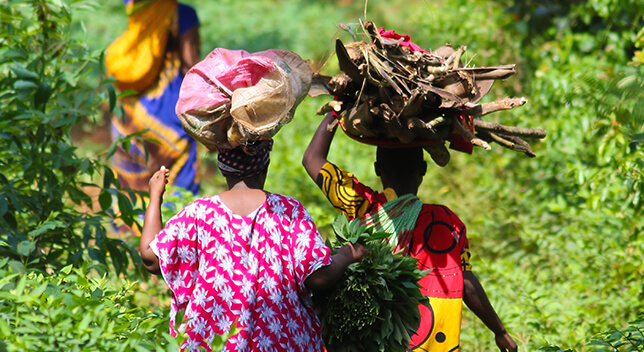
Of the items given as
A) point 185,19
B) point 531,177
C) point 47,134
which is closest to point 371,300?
point 47,134

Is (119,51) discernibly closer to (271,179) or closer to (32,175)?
(271,179)

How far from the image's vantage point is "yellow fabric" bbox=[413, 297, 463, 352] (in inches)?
102

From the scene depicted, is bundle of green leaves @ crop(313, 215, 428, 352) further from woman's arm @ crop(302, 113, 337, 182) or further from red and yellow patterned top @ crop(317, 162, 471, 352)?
woman's arm @ crop(302, 113, 337, 182)

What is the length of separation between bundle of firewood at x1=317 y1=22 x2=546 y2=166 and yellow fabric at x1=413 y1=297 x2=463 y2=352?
503 millimetres

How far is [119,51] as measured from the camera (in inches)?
215

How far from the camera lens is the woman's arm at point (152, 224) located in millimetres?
2176

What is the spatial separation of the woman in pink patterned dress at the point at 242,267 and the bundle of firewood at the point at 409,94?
1.54 ft

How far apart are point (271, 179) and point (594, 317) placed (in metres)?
2.51

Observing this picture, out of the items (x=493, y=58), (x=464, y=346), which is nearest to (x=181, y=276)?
(x=464, y=346)

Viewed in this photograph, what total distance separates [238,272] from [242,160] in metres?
0.36

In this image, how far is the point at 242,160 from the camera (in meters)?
2.31

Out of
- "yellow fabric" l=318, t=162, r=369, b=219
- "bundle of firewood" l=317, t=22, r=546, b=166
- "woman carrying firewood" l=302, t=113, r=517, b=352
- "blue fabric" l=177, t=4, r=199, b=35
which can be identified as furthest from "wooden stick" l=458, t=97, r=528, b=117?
"blue fabric" l=177, t=4, r=199, b=35

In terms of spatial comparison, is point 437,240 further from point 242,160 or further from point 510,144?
point 242,160

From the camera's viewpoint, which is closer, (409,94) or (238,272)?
(238,272)
